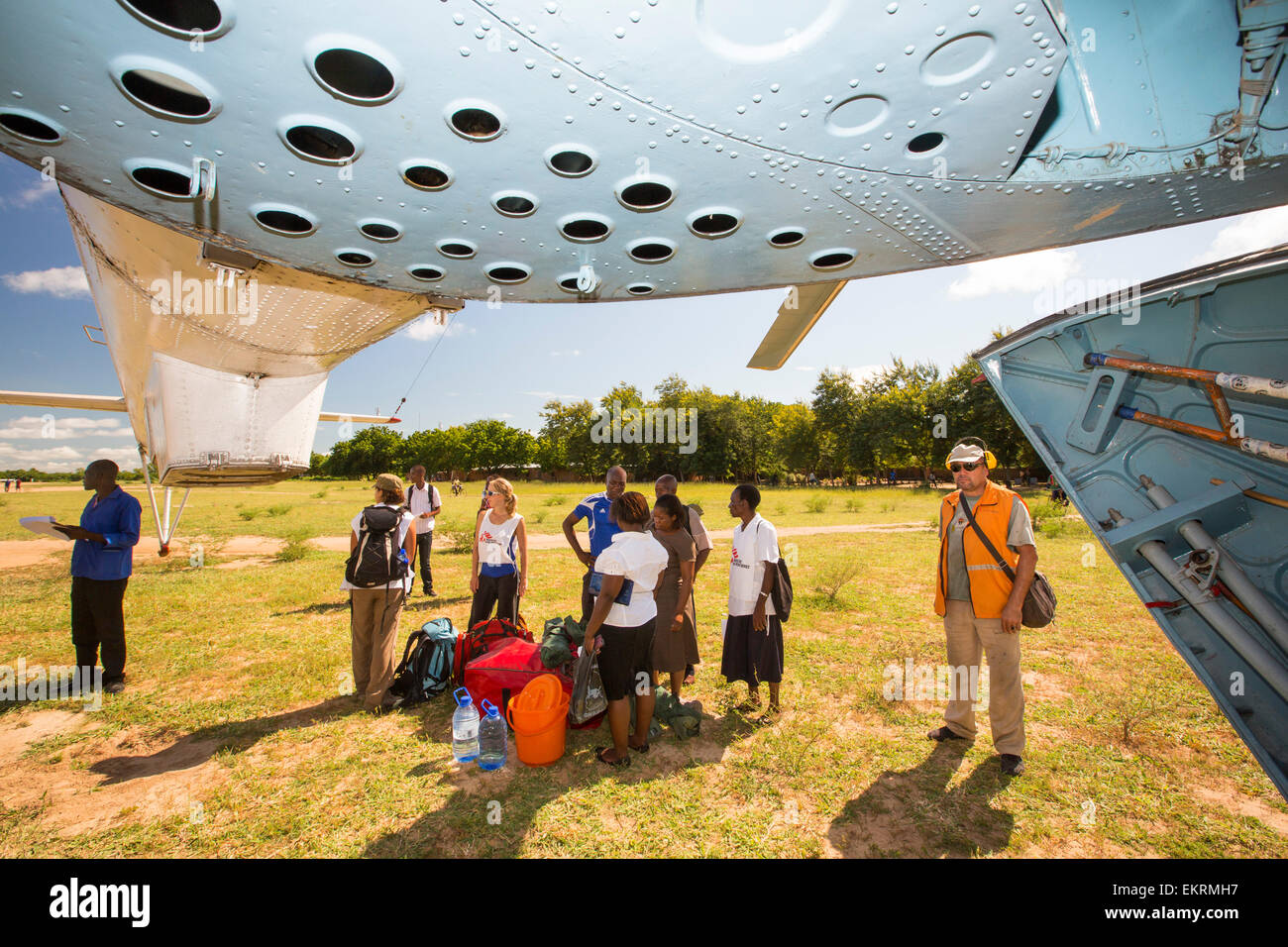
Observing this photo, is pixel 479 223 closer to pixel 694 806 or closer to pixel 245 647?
pixel 694 806

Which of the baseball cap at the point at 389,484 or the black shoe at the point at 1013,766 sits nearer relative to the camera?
the black shoe at the point at 1013,766

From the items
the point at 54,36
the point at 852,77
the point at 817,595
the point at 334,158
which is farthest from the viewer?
→ the point at 817,595

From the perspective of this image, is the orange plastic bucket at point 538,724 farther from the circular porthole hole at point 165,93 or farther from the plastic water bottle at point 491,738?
the circular porthole hole at point 165,93

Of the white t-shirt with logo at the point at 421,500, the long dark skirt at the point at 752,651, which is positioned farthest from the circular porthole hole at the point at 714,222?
the white t-shirt with logo at the point at 421,500

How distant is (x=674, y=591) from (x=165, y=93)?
3.54 m

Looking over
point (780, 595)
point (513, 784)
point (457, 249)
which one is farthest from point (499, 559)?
point (457, 249)

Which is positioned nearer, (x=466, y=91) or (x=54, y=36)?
(x=54, y=36)

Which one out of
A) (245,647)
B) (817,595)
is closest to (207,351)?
(245,647)

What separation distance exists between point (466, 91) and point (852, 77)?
3.33 ft

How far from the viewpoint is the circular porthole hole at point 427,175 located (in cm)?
161

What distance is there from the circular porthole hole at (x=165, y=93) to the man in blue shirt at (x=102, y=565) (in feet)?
13.9

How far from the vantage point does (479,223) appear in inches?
75.5

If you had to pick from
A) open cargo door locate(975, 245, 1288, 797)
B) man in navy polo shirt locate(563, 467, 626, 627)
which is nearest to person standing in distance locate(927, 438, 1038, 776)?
open cargo door locate(975, 245, 1288, 797)
